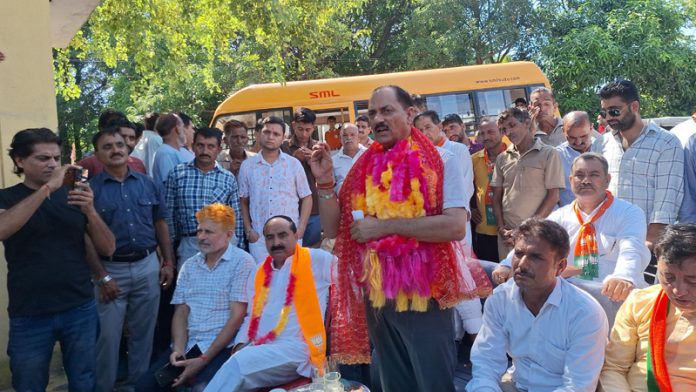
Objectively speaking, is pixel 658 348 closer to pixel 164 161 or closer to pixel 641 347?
pixel 641 347

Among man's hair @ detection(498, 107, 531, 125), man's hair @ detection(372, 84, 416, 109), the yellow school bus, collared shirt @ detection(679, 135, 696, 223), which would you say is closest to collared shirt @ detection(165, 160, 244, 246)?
man's hair @ detection(498, 107, 531, 125)

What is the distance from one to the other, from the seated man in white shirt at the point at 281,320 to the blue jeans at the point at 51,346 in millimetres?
822

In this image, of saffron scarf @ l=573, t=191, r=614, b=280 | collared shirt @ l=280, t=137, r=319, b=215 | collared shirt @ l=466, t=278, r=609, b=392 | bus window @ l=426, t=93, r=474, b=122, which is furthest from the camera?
bus window @ l=426, t=93, r=474, b=122

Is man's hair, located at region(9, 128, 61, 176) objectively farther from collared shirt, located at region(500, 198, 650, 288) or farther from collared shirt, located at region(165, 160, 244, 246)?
collared shirt, located at region(500, 198, 650, 288)

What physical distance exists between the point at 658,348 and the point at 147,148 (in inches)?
201

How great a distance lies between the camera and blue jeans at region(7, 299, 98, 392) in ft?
11.0

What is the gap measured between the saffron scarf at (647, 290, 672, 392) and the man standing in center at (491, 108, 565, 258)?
209 centimetres

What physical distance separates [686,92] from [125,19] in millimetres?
16424

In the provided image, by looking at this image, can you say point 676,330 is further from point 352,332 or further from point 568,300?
point 352,332

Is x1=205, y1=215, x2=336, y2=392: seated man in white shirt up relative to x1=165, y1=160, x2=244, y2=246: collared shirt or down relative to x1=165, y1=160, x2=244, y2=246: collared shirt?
down

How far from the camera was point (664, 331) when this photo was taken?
2457 millimetres

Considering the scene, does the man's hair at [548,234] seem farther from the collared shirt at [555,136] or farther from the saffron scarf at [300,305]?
the collared shirt at [555,136]

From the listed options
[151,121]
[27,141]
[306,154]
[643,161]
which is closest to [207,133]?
[306,154]

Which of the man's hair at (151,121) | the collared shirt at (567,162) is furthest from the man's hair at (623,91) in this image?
the man's hair at (151,121)
